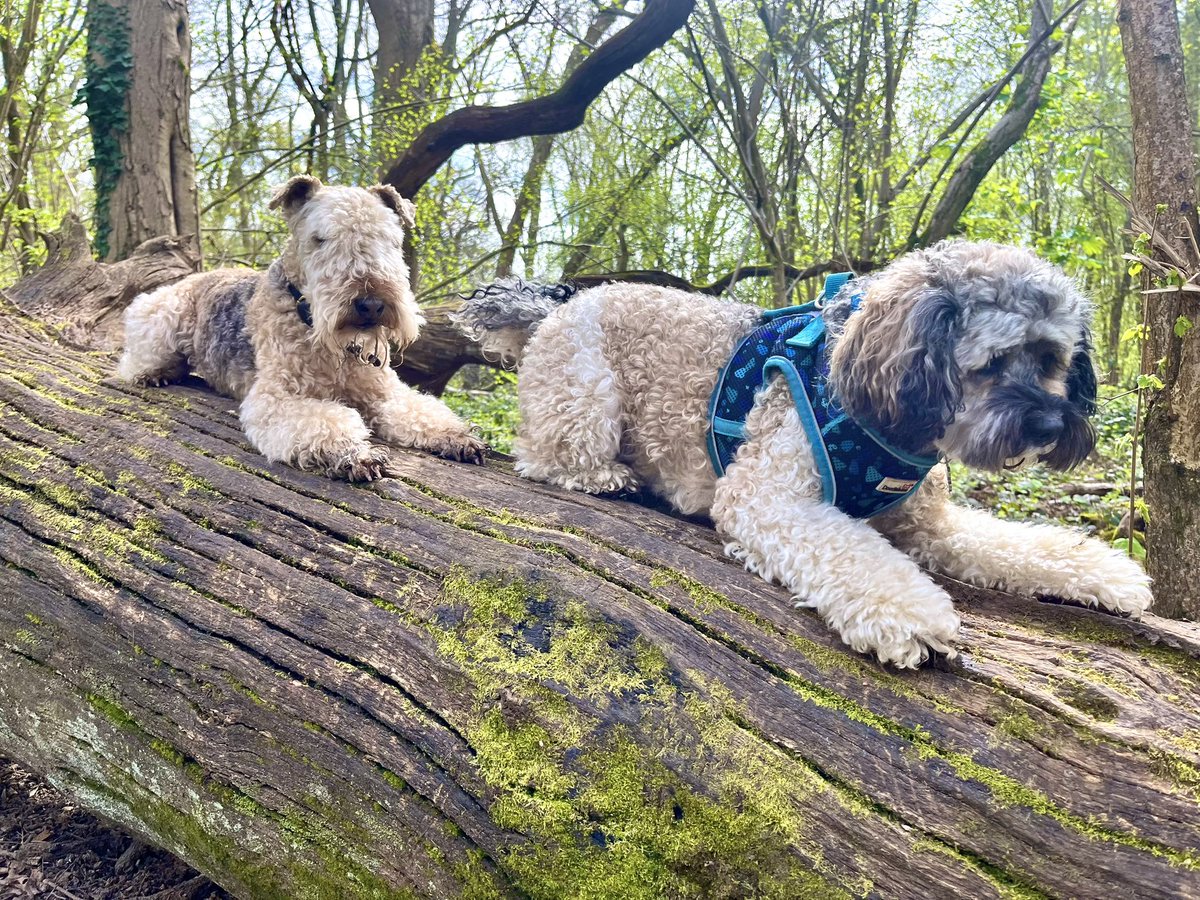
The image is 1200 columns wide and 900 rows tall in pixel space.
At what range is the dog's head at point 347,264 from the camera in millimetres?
4117

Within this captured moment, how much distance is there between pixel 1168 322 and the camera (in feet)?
12.6

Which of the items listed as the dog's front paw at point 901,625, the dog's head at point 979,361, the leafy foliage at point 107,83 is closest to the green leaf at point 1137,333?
the dog's head at point 979,361

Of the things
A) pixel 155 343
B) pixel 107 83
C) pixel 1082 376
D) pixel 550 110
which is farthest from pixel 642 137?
pixel 1082 376

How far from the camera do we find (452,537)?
118 inches

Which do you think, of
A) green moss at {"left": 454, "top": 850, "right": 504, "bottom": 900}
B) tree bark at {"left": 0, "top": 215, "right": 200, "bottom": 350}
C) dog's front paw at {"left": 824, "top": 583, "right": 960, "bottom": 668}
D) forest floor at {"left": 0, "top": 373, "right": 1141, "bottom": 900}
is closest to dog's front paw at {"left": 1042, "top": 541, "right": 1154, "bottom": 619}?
forest floor at {"left": 0, "top": 373, "right": 1141, "bottom": 900}

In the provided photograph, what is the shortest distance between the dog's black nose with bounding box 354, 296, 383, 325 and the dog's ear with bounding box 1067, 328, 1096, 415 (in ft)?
10.6

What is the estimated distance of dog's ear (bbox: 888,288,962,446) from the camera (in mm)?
2643

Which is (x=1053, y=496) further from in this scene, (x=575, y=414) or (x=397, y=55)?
(x=397, y=55)

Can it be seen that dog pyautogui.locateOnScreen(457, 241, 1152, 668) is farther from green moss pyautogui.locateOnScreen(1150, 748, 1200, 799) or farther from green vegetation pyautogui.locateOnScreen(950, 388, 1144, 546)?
green vegetation pyautogui.locateOnScreen(950, 388, 1144, 546)

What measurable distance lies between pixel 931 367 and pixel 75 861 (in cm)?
382

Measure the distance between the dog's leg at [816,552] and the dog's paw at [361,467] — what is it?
1567 millimetres

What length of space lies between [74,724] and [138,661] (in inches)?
16.3

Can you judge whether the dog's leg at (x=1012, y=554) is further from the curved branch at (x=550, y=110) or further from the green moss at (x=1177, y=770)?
the curved branch at (x=550, y=110)

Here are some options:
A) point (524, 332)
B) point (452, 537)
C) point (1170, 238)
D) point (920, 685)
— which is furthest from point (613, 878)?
point (1170, 238)
